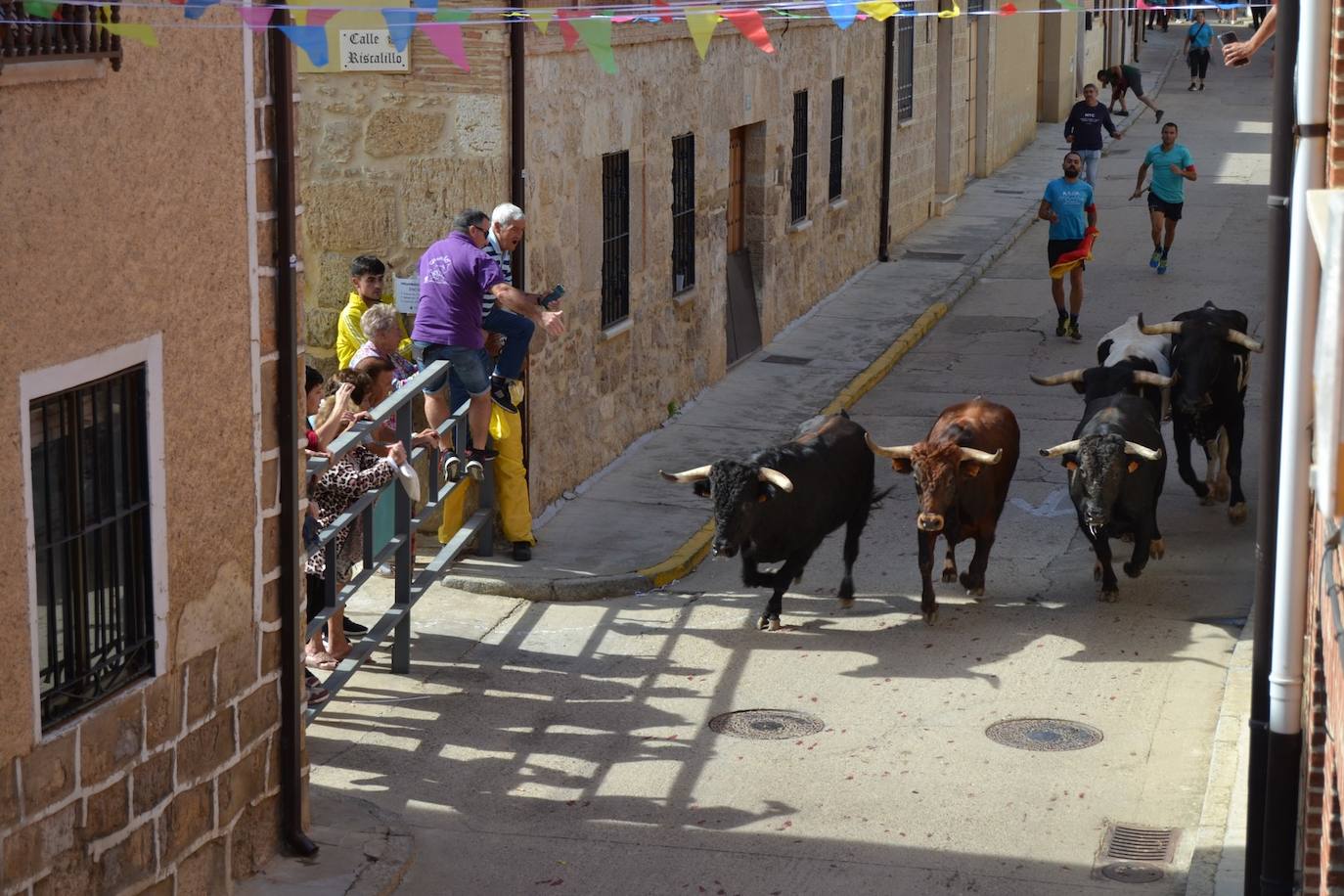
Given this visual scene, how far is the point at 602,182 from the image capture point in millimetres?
15367

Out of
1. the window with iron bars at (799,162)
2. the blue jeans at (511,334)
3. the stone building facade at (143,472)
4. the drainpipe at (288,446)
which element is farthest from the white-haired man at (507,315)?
the window with iron bars at (799,162)

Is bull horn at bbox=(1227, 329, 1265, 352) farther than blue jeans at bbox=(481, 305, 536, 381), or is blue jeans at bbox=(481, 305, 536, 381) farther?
bull horn at bbox=(1227, 329, 1265, 352)

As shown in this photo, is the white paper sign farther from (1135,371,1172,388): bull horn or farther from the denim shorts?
(1135,371,1172,388): bull horn

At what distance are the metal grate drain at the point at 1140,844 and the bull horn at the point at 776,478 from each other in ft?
10.7

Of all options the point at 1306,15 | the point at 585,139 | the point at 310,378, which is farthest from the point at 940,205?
the point at 1306,15

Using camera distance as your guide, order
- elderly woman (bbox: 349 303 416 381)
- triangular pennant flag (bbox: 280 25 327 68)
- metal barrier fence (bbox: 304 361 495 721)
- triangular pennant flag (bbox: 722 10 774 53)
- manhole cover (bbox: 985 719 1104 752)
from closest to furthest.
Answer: triangular pennant flag (bbox: 280 25 327 68), triangular pennant flag (bbox: 722 10 774 53), metal barrier fence (bbox: 304 361 495 721), manhole cover (bbox: 985 719 1104 752), elderly woman (bbox: 349 303 416 381)

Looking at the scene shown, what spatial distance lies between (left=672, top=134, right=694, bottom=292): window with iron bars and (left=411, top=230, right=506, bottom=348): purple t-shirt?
4.76 meters

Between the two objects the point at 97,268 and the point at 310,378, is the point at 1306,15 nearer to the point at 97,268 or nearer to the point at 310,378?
the point at 97,268

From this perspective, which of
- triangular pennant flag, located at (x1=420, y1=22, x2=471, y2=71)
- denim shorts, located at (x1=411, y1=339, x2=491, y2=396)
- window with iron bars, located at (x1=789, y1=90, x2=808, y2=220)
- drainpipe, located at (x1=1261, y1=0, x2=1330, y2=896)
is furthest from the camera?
window with iron bars, located at (x1=789, y1=90, x2=808, y2=220)

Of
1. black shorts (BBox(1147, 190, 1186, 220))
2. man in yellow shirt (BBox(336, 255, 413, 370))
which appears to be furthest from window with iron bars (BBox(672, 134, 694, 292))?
black shorts (BBox(1147, 190, 1186, 220))

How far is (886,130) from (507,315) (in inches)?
499

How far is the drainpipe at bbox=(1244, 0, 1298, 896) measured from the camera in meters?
7.94

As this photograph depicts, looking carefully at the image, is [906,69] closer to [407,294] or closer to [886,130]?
[886,130]

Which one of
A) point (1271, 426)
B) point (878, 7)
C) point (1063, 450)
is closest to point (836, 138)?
point (1063, 450)
